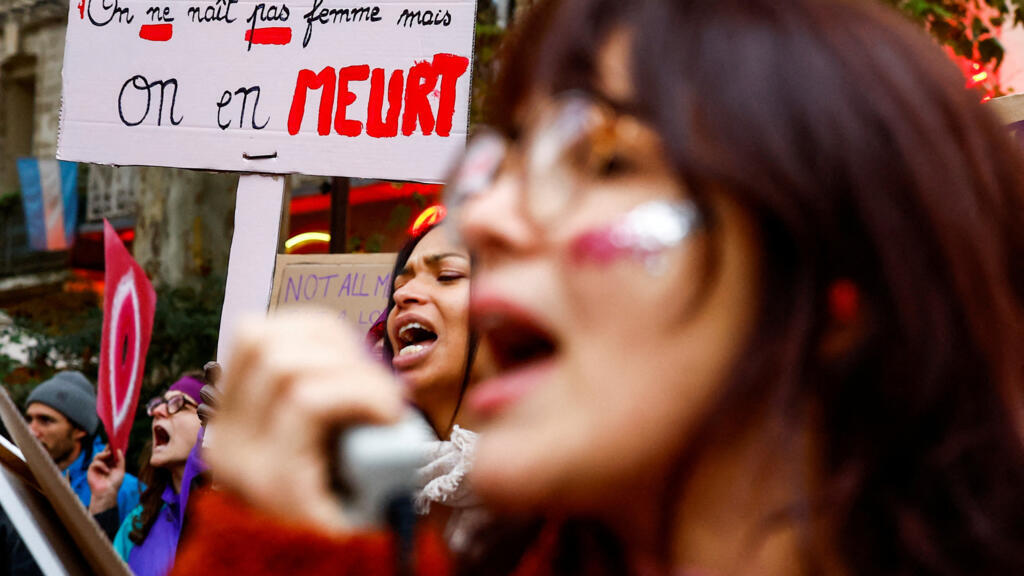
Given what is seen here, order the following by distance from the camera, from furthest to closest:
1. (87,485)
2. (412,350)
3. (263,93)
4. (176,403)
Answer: (87,485) → (176,403) → (263,93) → (412,350)

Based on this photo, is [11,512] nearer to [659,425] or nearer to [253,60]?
[659,425]

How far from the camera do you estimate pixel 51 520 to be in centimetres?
127

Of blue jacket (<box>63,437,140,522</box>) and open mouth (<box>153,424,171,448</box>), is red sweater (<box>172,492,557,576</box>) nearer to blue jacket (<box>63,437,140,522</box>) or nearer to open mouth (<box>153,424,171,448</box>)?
open mouth (<box>153,424,171,448</box>)

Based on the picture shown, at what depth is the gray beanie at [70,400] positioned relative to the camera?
491 centimetres

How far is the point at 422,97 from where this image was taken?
9.76ft

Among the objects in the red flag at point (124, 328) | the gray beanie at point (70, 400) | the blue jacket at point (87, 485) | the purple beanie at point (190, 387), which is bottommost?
the blue jacket at point (87, 485)

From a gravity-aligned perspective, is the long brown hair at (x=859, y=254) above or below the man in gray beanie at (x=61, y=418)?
above

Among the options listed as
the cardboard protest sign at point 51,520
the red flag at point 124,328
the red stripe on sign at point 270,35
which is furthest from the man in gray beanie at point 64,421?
the cardboard protest sign at point 51,520

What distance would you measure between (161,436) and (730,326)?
→ 3.26 metres

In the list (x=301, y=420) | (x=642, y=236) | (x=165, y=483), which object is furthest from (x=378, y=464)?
(x=165, y=483)

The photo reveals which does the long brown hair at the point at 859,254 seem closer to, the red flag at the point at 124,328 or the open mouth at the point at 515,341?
the open mouth at the point at 515,341

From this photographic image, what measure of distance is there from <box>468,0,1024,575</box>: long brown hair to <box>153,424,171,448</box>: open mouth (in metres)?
3.14

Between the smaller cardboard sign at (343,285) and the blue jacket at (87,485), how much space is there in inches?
42.9

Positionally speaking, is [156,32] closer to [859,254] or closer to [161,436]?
[161,436]
